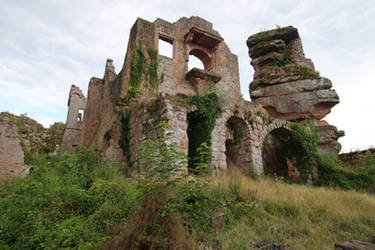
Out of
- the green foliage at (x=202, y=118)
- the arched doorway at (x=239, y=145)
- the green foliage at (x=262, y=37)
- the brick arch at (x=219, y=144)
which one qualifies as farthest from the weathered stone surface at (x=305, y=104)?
the green foliage at (x=202, y=118)

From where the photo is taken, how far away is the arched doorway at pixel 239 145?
8.93m

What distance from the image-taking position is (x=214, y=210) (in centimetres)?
411

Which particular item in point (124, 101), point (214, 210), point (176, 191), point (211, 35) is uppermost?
point (211, 35)

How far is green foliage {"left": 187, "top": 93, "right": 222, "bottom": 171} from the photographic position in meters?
7.91

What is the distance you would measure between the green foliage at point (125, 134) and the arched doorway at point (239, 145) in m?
4.22

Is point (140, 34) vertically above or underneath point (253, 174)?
above

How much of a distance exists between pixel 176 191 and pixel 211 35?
13.2 metres

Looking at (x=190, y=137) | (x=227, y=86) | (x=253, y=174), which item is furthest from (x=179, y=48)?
(x=253, y=174)

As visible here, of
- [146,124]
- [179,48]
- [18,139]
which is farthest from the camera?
[179,48]

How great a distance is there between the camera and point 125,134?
9.39m

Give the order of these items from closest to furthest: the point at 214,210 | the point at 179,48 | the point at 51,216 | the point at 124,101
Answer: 1. the point at 51,216
2. the point at 214,210
3. the point at 124,101
4. the point at 179,48

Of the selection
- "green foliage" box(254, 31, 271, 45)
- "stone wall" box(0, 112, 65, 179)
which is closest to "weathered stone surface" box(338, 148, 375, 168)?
"green foliage" box(254, 31, 271, 45)

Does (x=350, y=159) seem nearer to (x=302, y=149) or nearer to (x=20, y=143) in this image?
(x=302, y=149)

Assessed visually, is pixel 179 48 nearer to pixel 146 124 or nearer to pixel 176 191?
pixel 146 124
